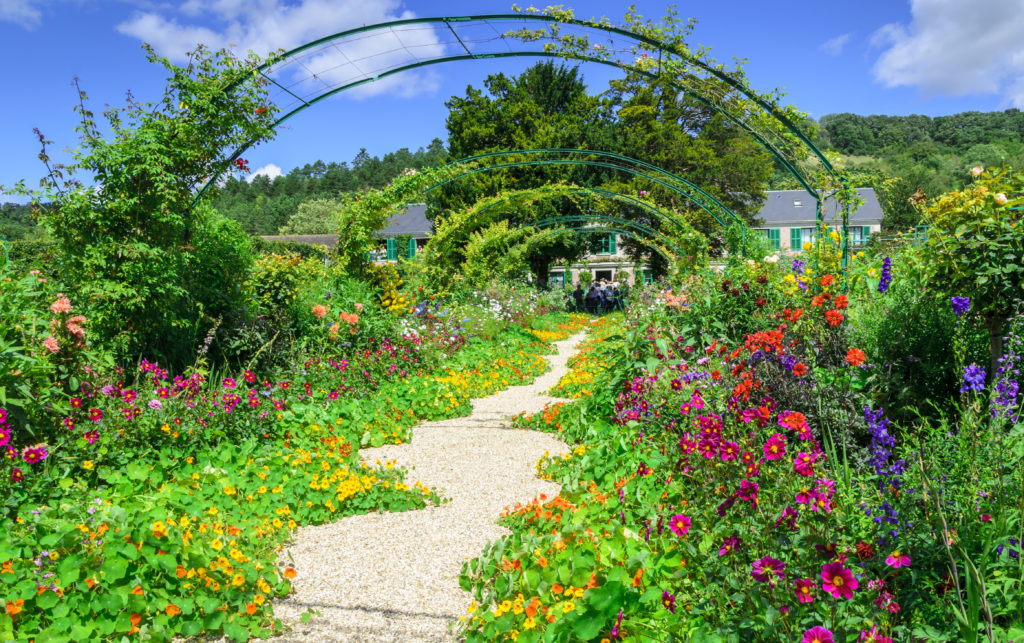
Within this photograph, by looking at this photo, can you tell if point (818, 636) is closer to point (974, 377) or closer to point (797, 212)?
point (974, 377)

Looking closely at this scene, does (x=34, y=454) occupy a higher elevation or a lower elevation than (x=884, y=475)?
lower

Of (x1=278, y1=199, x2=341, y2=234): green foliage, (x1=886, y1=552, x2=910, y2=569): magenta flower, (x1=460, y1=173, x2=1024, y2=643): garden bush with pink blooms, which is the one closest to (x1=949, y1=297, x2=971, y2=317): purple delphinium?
(x1=460, y1=173, x2=1024, y2=643): garden bush with pink blooms

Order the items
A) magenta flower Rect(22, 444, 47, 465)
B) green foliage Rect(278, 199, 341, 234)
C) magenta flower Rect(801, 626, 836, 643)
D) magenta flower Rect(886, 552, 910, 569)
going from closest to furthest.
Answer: magenta flower Rect(801, 626, 836, 643), magenta flower Rect(886, 552, 910, 569), magenta flower Rect(22, 444, 47, 465), green foliage Rect(278, 199, 341, 234)

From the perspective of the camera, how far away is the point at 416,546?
3.31 m

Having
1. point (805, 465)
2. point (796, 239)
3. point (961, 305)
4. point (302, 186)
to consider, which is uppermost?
point (302, 186)

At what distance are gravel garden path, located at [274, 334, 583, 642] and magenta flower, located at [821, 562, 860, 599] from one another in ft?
5.20

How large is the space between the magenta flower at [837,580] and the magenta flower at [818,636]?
84 millimetres

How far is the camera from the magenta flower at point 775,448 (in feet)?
5.85

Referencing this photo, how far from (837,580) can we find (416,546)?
2365mm

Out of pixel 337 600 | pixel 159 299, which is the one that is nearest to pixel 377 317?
pixel 159 299

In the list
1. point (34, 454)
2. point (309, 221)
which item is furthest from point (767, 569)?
point (309, 221)

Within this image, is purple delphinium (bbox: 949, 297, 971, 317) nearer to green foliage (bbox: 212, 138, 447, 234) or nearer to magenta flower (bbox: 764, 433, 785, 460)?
magenta flower (bbox: 764, 433, 785, 460)

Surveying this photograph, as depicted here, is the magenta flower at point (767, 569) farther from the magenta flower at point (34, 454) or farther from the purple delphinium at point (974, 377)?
the magenta flower at point (34, 454)

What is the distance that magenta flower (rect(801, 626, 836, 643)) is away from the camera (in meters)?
1.39
